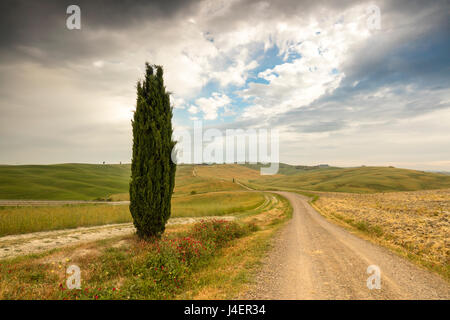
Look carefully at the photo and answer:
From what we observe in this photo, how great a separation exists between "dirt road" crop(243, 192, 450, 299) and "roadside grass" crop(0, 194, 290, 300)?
3.35 feet

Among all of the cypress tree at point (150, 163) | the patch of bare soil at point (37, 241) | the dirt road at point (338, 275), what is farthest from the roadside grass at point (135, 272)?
the patch of bare soil at point (37, 241)

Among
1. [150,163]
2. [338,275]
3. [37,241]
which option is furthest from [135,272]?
[37,241]

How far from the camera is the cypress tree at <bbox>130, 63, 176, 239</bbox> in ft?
41.8

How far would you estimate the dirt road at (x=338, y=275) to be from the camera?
6359 mm

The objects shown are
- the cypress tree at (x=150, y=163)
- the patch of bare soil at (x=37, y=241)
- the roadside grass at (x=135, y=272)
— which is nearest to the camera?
the roadside grass at (x=135, y=272)

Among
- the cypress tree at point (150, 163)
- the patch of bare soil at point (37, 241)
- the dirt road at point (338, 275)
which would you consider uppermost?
the cypress tree at point (150, 163)

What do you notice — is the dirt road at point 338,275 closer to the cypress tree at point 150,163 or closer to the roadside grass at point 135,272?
the roadside grass at point 135,272

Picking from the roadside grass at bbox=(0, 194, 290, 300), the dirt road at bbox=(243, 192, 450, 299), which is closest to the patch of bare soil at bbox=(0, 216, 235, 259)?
the roadside grass at bbox=(0, 194, 290, 300)

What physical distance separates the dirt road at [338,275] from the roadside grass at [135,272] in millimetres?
1021

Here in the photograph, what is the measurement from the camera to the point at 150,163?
12.8 m

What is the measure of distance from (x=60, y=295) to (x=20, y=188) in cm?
7989

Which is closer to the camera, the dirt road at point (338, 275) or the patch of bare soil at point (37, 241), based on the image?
the dirt road at point (338, 275)
